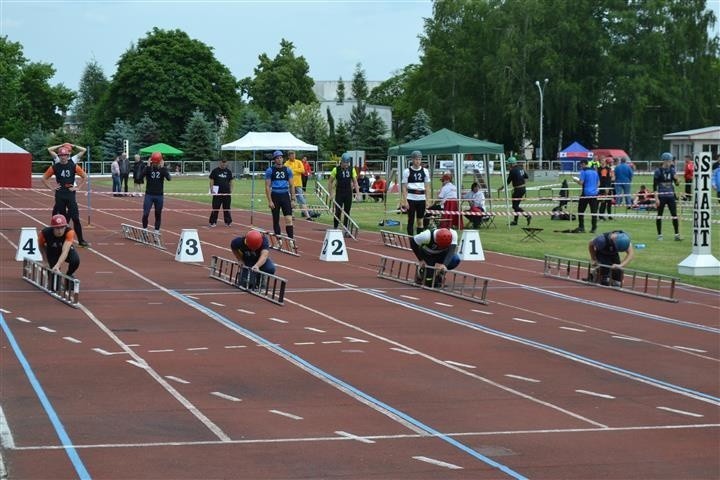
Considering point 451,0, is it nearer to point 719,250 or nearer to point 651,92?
point 651,92

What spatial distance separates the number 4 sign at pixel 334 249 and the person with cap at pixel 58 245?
20.0 feet

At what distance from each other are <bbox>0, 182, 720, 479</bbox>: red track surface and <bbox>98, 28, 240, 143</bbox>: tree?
8436 cm

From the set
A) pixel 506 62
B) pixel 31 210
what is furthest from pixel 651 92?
pixel 31 210

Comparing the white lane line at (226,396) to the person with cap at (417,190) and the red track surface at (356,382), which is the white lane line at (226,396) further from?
the person with cap at (417,190)

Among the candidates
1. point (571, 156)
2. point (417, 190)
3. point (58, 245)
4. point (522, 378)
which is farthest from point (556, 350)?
point (571, 156)

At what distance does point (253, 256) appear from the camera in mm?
18266

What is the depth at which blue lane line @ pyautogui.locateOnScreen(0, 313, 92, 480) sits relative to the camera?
328 inches

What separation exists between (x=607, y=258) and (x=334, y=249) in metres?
5.53

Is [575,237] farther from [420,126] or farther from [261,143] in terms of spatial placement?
[420,126]

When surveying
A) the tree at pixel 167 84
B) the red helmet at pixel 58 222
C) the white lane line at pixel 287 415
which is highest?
the tree at pixel 167 84

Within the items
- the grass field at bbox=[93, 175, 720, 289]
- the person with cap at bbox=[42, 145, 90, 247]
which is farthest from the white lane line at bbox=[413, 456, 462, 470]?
the person with cap at bbox=[42, 145, 90, 247]

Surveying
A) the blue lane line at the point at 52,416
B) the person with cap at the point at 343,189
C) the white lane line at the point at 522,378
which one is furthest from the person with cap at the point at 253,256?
the person with cap at the point at 343,189

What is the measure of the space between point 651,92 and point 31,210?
56022mm

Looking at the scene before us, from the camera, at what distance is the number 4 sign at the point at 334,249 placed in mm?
22734
